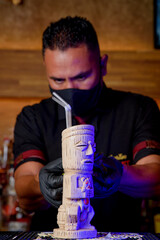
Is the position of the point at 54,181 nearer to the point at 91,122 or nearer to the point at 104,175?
the point at 104,175

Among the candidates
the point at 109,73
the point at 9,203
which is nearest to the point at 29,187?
the point at 9,203

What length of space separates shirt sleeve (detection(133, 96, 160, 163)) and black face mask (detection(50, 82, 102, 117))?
0.22 m

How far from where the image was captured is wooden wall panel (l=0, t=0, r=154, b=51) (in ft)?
9.04

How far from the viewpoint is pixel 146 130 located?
1.57m

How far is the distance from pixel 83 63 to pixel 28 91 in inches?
47.7

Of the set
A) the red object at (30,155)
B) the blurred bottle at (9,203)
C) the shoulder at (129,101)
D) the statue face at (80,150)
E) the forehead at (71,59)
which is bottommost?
the blurred bottle at (9,203)

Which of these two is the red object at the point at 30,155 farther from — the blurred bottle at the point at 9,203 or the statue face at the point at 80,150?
the blurred bottle at the point at 9,203

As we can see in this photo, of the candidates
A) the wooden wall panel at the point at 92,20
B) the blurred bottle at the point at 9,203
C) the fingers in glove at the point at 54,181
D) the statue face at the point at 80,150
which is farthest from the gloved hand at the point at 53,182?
the wooden wall panel at the point at 92,20

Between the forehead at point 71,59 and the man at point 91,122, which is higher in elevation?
the forehead at point 71,59

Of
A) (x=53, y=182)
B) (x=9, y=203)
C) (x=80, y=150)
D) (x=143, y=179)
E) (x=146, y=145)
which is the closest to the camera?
(x=80, y=150)

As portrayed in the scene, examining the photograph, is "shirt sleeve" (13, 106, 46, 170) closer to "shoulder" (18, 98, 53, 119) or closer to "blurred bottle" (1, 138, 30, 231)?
"shoulder" (18, 98, 53, 119)

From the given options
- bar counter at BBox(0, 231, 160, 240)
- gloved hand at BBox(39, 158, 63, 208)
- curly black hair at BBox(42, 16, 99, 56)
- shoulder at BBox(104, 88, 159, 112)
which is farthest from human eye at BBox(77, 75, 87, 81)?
bar counter at BBox(0, 231, 160, 240)

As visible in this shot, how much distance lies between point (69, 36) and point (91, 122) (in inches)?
15.4

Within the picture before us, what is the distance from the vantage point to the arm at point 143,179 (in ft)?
4.33
